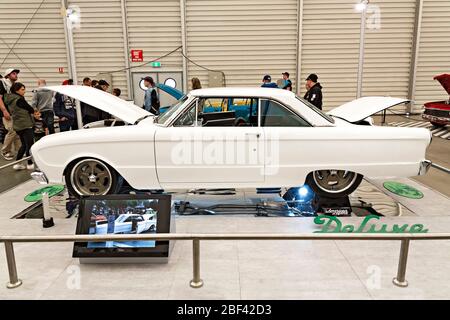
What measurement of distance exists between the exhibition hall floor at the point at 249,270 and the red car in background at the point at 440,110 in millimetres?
7660

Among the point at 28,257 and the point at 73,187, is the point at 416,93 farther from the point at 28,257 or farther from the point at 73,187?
the point at 28,257

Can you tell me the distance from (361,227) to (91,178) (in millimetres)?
3479

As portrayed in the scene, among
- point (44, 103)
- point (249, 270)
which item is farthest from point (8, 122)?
point (249, 270)

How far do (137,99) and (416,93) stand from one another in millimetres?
11482

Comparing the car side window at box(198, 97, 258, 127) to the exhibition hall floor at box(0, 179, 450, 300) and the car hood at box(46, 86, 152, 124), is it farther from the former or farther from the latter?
the exhibition hall floor at box(0, 179, 450, 300)

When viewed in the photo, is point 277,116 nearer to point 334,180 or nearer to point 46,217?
point 334,180

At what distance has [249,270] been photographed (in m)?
3.40

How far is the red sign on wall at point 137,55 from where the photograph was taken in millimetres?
13969

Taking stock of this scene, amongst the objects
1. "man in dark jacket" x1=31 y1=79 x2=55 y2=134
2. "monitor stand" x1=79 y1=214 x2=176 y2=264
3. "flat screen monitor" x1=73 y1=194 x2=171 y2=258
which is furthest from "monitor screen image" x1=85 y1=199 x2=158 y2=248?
"man in dark jacket" x1=31 y1=79 x2=55 y2=134

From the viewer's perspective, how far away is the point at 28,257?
3.67 meters

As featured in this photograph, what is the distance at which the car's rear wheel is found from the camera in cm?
472

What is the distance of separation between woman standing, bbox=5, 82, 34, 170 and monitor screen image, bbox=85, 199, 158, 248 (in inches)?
175

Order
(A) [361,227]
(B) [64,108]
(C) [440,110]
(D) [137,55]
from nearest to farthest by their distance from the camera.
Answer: (A) [361,227] < (B) [64,108] < (C) [440,110] < (D) [137,55]
